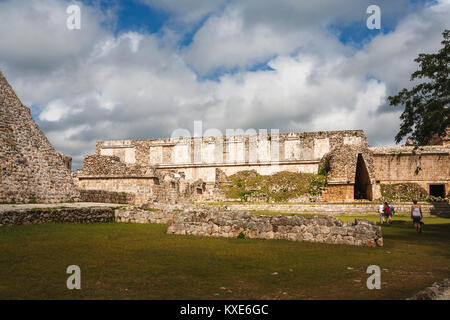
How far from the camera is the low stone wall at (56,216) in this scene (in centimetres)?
1061

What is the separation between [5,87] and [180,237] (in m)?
14.5

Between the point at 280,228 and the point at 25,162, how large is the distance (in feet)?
44.4

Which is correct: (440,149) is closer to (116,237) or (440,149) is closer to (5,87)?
(116,237)

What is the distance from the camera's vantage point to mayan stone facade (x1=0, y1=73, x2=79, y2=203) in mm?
15594

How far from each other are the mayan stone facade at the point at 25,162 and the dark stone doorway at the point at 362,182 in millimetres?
20946

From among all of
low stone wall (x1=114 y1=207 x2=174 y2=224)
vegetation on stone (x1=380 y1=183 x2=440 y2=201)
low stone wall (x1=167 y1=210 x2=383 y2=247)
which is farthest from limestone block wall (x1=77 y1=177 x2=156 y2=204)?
vegetation on stone (x1=380 y1=183 x2=440 y2=201)

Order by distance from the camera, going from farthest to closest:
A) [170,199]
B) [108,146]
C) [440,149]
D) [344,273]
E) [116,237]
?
[108,146] → [440,149] → [170,199] → [116,237] → [344,273]

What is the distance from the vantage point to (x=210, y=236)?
32.3 feet

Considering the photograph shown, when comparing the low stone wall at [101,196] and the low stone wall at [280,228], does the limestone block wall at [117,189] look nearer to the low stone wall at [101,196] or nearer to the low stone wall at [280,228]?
the low stone wall at [101,196]

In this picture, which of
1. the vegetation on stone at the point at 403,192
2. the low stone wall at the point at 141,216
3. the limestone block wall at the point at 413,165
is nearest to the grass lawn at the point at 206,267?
the low stone wall at the point at 141,216

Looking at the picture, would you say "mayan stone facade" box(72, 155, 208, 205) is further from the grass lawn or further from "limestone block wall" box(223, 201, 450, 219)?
the grass lawn

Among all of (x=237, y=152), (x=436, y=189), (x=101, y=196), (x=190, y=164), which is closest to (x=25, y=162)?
(x=101, y=196)

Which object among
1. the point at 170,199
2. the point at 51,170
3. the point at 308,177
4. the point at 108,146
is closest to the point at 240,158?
the point at 308,177

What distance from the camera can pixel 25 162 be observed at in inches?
659
